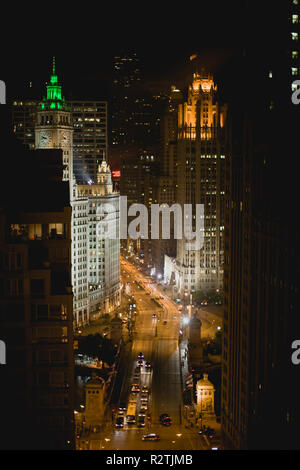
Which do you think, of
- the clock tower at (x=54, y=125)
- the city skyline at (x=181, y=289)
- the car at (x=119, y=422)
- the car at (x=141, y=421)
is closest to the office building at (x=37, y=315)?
the city skyline at (x=181, y=289)

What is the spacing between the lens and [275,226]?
63562 mm

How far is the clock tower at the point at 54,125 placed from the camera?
124m

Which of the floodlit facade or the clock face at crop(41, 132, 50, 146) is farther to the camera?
the floodlit facade

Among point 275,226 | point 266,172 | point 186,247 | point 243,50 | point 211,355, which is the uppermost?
point 243,50

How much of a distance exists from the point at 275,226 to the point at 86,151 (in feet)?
408

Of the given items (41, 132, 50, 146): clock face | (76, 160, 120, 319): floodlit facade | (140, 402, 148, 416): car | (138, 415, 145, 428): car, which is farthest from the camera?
(76, 160, 120, 319): floodlit facade

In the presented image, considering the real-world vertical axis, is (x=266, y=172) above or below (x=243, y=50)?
below

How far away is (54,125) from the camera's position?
124 m

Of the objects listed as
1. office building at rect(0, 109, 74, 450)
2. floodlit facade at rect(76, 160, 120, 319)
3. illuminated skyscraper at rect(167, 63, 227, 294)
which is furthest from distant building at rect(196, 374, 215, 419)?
illuminated skyscraper at rect(167, 63, 227, 294)

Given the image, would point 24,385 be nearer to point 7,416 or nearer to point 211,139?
point 7,416

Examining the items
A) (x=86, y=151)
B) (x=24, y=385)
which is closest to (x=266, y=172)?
(x=24, y=385)

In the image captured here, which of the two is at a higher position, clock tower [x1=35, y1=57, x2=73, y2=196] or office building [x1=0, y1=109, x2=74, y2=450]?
clock tower [x1=35, y1=57, x2=73, y2=196]

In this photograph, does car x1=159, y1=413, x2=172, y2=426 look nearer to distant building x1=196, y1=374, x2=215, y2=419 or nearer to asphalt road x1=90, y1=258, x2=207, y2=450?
asphalt road x1=90, y1=258, x2=207, y2=450

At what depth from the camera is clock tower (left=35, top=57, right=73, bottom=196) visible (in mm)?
124188
